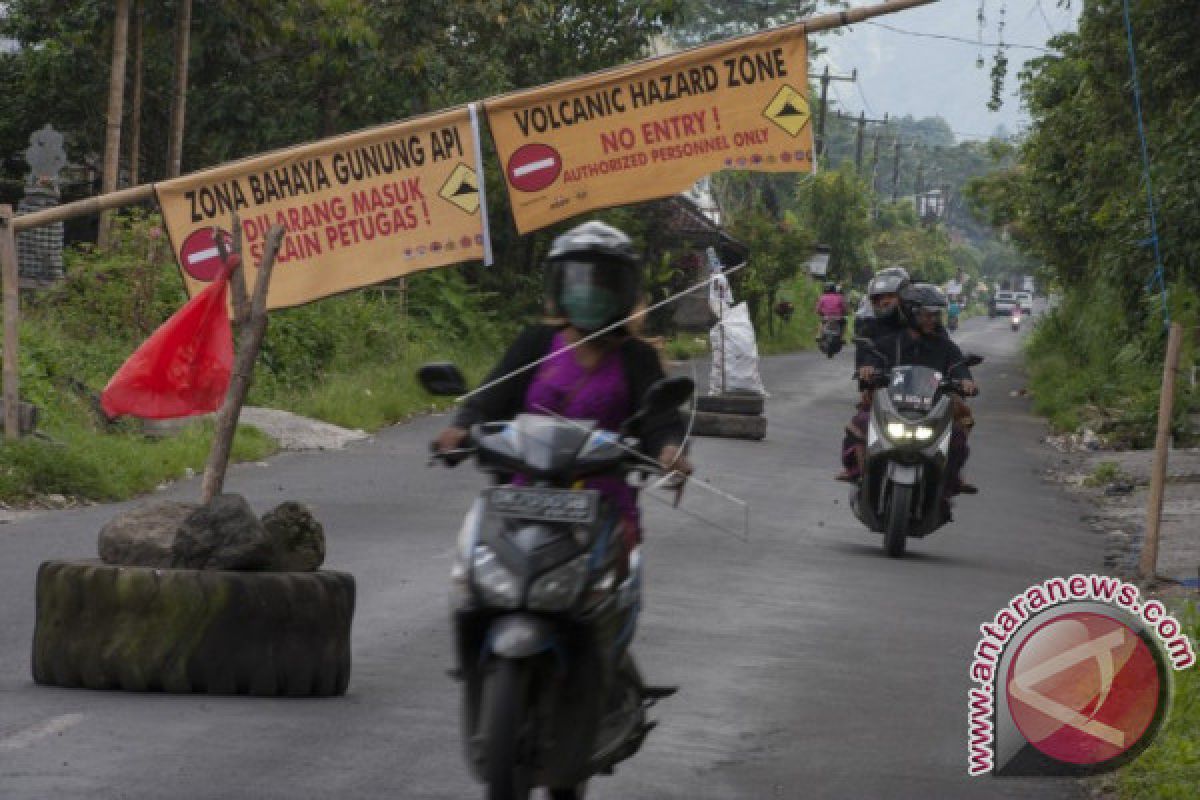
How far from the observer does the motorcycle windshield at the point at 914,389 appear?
50.9ft

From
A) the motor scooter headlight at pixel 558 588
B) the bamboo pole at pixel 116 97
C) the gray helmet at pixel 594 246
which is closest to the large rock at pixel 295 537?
the gray helmet at pixel 594 246

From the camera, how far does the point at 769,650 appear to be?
10766 mm

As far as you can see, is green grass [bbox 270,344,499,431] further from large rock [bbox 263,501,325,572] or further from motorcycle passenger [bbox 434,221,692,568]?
motorcycle passenger [bbox 434,221,692,568]

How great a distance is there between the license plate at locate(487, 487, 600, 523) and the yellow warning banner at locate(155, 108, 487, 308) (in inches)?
371

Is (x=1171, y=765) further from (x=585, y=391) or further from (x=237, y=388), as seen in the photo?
(x=237, y=388)

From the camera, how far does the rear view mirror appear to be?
682 cm

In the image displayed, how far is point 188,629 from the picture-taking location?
8664 millimetres

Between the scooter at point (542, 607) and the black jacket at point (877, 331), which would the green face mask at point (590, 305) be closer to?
the scooter at point (542, 607)

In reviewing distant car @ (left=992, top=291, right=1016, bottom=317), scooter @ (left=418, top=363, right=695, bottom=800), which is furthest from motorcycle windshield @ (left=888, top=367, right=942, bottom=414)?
distant car @ (left=992, top=291, right=1016, bottom=317)

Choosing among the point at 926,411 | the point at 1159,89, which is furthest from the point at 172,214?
the point at 1159,89

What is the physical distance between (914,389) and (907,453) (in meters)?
0.53

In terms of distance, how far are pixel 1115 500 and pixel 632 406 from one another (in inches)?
637

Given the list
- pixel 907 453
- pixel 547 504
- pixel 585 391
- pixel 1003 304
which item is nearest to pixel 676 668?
pixel 585 391

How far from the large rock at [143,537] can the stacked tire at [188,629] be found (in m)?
0.32
